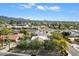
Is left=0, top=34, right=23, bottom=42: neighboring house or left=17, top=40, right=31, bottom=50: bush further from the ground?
left=0, top=34, right=23, bottom=42: neighboring house

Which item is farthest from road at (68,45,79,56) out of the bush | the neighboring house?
the neighboring house

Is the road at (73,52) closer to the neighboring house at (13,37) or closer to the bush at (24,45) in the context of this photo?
the bush at (24,45)

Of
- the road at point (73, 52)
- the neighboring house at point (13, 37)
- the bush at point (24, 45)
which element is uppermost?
the neighboring house at point (13, 37)

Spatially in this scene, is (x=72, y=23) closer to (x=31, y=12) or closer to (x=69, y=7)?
(x=69, y=7)

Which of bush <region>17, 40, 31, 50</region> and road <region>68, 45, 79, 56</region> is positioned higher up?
bush <region>17, 40, 31, 50</region>

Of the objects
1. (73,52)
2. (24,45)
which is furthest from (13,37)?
(73,52)

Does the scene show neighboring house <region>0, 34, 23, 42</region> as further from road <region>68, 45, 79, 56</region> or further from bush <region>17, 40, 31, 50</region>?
road <region>68, 45, 79, 56</region>

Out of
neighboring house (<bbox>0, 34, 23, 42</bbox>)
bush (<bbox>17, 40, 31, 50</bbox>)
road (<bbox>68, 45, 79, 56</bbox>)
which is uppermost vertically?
neighboring house (<bbox>0, 34, 23, 42</bbox>)

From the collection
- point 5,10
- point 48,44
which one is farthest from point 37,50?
point 5,10

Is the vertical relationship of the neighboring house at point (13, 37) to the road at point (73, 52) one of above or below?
above

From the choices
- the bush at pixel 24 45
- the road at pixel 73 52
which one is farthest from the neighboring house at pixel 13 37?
the road at pixel 73 52

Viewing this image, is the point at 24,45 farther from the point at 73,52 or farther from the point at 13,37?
the point at 73,52
